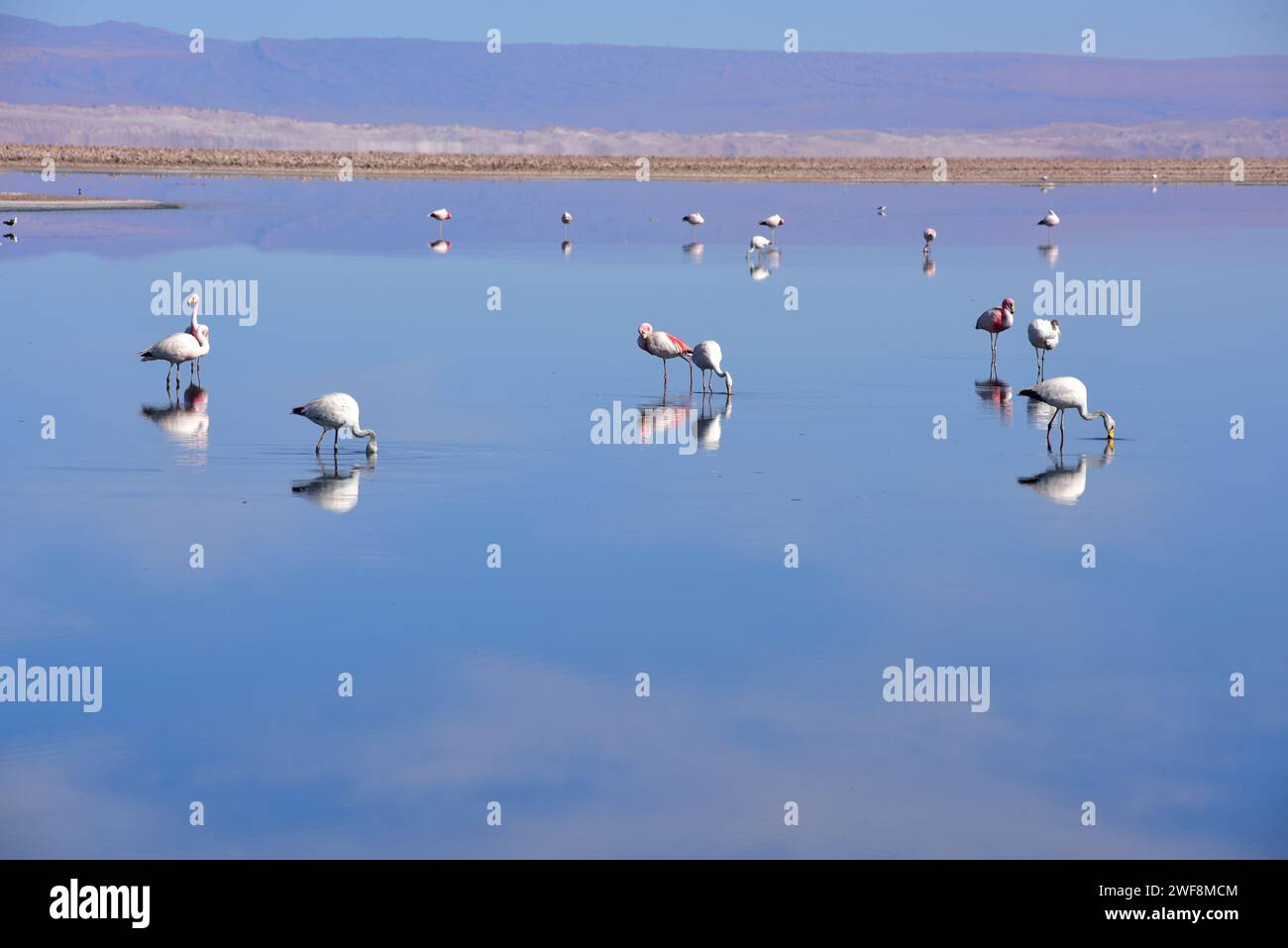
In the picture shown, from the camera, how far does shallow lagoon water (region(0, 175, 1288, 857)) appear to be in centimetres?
977

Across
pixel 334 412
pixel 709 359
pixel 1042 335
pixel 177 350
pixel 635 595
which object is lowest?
pixel 635 595

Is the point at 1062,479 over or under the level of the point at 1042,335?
under

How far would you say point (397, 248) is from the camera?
47.2 metres

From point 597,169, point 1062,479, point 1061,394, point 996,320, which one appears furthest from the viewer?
point 597,169

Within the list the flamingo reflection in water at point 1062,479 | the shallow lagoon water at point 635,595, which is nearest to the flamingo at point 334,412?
the shallow lagoon water at point 635,595

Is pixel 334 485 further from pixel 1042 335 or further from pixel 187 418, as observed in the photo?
pixel 1042 335

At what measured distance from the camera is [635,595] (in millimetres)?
13445

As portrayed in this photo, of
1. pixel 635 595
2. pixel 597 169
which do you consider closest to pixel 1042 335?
pixel 635 595

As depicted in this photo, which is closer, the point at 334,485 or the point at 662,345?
the point at 334,485

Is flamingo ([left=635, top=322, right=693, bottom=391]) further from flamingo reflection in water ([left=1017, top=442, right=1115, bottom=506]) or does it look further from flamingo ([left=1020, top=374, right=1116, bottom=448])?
flamingo reflection in water ([left=1017, top=442, right=1115, bottom=506])

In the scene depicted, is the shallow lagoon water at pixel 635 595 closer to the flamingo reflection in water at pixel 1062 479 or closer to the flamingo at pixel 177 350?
the flamingo reflection in water at pixel 1062 479

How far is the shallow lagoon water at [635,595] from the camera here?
9.77m

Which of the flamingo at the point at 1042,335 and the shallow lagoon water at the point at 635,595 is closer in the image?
the shallow lagoon water at the point at 635,595
